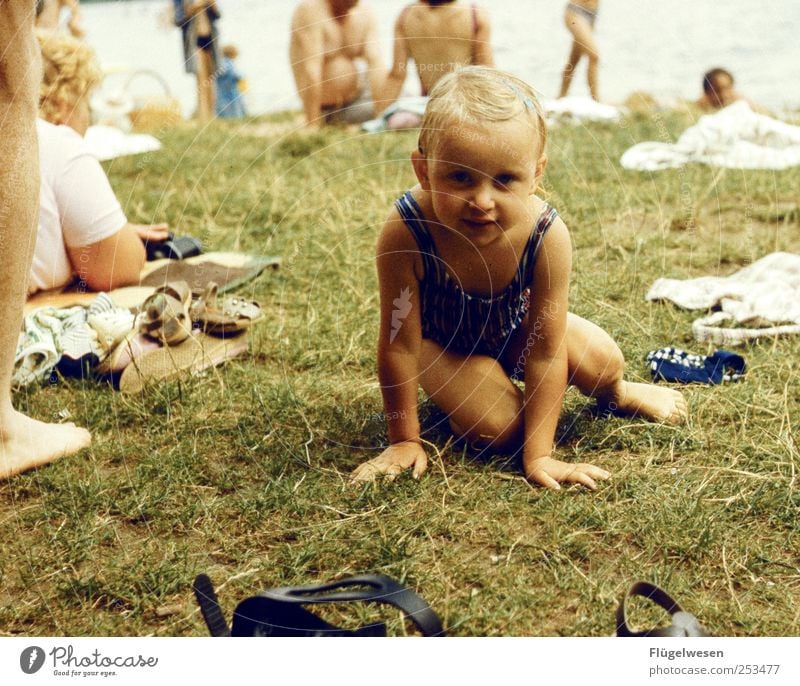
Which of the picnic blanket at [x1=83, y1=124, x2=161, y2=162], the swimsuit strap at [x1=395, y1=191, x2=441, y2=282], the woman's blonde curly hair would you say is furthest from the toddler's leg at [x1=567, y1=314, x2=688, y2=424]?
the picnic blanket at [x1=83, y1=124, x2=161, y2=162]

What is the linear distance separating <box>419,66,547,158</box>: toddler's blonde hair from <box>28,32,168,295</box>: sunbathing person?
142 cm

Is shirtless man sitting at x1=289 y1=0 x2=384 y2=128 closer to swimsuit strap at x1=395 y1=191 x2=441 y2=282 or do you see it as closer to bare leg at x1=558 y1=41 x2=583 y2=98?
bare leg at x1=558 y1=41 x2=583 y2=98

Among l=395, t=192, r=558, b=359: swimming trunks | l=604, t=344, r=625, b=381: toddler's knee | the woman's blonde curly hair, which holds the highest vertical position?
the woman's blonde curly hair

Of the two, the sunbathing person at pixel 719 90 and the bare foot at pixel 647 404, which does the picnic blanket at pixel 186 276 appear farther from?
the sunbathing person at pixel 719 90

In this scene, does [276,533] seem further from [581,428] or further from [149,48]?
[149,48]

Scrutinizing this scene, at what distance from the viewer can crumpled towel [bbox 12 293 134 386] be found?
267 cm

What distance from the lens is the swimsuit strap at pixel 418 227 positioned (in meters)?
2.11

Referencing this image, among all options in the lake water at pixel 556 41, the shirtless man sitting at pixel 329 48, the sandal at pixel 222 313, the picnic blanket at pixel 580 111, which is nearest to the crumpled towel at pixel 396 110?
the shirtless man sitting at pixel 329 48

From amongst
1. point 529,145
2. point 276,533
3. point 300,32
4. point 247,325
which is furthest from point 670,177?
point 276,533

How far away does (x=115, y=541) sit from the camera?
198 cm

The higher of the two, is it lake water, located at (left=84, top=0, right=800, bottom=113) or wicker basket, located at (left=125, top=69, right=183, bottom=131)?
lake water, located at (left=84, top=0, right=800, bottom=113)

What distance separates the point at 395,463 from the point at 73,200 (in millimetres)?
1474

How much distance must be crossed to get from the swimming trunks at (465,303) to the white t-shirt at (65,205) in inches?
51.9
